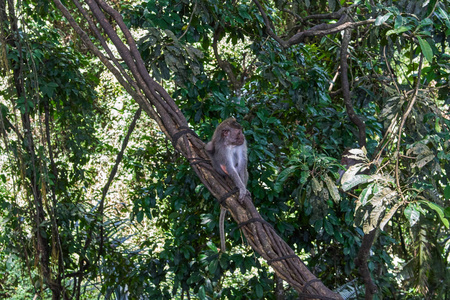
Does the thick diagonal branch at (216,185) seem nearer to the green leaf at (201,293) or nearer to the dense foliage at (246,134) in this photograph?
the dense foliage at (246,134)

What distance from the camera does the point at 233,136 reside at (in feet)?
9.21

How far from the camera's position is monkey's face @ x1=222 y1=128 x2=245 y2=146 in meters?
2.79

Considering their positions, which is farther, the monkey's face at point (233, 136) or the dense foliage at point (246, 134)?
the monkey's face at point (233, 136)

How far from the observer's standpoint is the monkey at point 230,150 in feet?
9.16

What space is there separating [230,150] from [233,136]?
0.47ft

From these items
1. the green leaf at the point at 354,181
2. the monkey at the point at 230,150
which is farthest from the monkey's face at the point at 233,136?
the green leaf at the point at 354,181

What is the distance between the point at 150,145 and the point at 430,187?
7.98 feet

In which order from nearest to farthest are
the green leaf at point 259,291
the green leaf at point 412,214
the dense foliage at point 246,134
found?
the green leaf at point 412,214 → the dense foliage at point 246,134 → the green leaf at point 259,291

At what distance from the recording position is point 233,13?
3109 mm

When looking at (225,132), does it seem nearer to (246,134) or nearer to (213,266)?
(246,134)

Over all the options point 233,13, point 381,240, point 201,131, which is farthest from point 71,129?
point 381,240

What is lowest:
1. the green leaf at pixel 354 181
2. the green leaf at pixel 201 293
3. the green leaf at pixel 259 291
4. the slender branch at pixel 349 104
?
the green leaf at pixel 259 291

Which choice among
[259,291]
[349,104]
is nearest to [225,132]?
[349,104]

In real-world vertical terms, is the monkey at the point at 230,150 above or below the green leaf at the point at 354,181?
above
